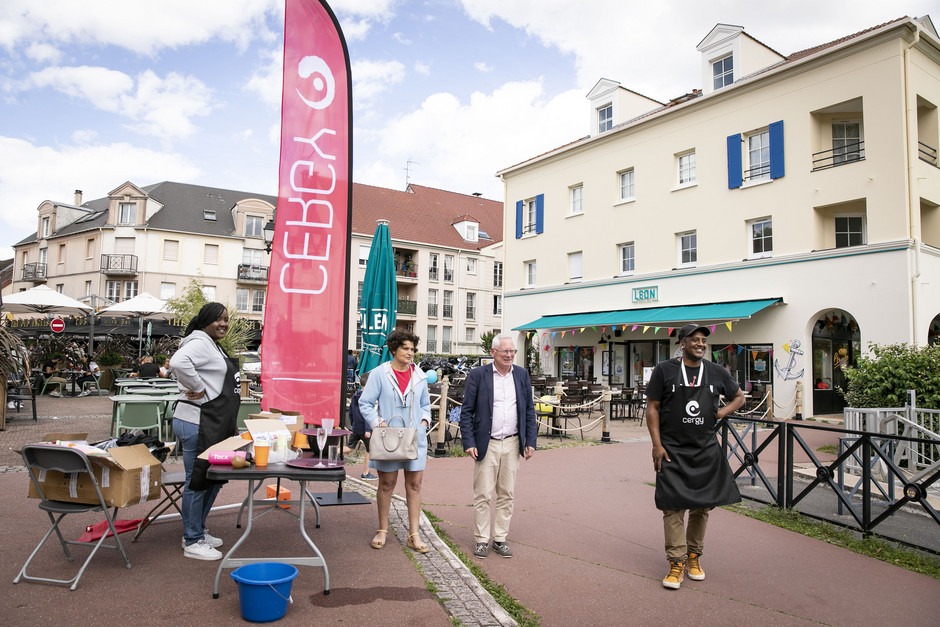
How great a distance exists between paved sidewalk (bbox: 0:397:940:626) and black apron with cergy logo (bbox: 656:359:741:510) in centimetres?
63

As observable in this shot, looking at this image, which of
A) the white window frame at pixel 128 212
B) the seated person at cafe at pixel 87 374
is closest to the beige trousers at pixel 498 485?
the seated person at cafe at pixel 87 374


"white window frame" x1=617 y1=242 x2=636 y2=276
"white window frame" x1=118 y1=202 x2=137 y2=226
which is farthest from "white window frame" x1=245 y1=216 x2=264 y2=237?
"white window frame" x1=617 y1=242 x2=636 y2=276

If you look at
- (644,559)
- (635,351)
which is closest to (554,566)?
(644,559)

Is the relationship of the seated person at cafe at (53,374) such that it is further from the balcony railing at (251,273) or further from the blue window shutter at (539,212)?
the balcony railing at (251,273)

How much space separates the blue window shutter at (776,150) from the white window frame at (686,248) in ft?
11.2

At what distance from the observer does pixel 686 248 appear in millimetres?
21594

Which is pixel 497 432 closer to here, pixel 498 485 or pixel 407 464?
pixel 498 485

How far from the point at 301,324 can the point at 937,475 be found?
19.1ft

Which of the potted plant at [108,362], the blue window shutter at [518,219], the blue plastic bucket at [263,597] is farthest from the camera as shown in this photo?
the blue window shutter at [518,219]

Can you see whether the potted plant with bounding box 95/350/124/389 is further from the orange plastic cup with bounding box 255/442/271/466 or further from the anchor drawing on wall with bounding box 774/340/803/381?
the anchor drawing on wall with bounding box 774/340/803/381

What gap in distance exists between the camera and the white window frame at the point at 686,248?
21.3 meters

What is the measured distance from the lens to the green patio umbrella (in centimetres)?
1039

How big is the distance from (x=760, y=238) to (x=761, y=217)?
25.6 inches

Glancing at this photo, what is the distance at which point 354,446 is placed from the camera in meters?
10.3
